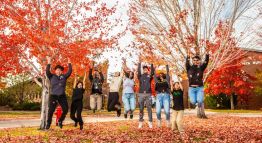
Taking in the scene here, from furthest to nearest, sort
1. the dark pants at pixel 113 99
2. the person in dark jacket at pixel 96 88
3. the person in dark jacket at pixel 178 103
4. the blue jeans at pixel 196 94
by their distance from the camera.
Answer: the dark pants at pixel 113 99, the person in dark jacket at pixel 96 88, the blue jeans at pixel 196 94, the person in dark jacket at pixel 178 103

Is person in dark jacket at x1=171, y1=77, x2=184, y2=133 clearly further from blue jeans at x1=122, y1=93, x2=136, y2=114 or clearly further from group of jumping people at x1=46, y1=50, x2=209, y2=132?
blue jeans at x1=122, y1=93, x2=136, y2=114

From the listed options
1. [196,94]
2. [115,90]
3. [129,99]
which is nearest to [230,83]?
[115,90]

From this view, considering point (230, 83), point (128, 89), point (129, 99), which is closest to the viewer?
point (128, 89)

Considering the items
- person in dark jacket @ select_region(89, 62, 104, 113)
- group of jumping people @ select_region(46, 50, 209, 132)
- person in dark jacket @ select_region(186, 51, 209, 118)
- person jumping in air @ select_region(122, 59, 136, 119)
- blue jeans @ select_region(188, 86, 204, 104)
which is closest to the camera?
group of jumping people @ select_region(46, 50, 209, 132)

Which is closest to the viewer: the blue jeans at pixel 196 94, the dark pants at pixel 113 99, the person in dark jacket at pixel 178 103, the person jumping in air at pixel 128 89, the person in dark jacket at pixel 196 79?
the person in dark jacket at pixel 178 103

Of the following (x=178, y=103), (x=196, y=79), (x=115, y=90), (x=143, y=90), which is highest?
(x=196, y=79)

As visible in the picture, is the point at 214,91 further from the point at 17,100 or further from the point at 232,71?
the point at 17,100

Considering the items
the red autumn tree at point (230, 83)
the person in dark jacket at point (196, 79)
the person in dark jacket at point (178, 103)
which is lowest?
the person in dark jacket at point (178, 103)

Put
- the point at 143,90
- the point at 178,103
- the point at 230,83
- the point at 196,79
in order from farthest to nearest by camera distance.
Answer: the point at 230,83 → the point at 143,90 → the point at 196,79 → the point at 178,103

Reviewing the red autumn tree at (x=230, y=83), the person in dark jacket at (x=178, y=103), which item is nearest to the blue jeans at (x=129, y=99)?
the person in dark jacket at (x=178, y=103)

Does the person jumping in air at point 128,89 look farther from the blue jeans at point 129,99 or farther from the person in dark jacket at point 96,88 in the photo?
the person in dark jacket at point 96,88

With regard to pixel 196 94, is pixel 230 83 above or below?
above

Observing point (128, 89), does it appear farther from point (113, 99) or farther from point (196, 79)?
point (196, 79)

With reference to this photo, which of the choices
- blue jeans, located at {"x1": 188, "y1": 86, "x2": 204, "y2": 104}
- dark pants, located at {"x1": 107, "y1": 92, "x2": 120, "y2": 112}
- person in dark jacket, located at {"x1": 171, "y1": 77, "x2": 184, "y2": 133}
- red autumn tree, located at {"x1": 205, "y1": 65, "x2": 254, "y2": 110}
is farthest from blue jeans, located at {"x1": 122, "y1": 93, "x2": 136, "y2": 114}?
red autumn tree, located at {"x1": 205, "y1": 65, "x2": 254, "y2": 110}
